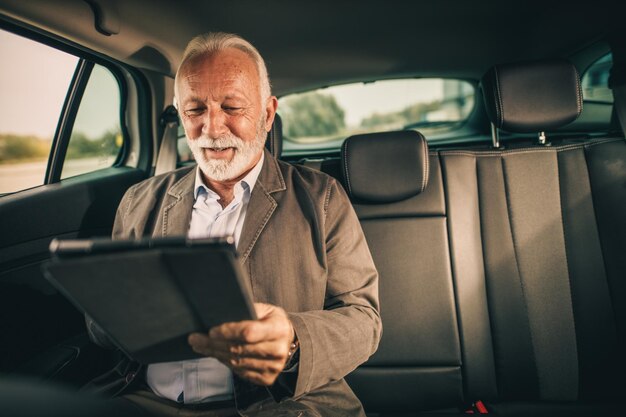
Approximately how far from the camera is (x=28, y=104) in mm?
1896

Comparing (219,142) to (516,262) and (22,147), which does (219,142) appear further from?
(516,262)

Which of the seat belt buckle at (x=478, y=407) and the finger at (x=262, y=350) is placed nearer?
the finger at (x=262, y=350)

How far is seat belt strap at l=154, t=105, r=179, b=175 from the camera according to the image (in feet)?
8.34

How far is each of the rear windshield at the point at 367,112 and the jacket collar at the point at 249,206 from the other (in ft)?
6.29

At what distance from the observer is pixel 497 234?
1.72 metres

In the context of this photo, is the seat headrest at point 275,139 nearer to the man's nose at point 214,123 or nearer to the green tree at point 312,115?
the man's nose at point 214,123

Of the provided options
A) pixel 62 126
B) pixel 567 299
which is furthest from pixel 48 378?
pixel 567 299

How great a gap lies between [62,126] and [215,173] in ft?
3.37

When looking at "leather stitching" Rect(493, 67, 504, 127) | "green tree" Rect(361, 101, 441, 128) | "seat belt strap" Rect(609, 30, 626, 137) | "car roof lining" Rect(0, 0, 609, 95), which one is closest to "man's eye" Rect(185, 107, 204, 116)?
"car roof lining" Rect(0, 0, 609, 95)

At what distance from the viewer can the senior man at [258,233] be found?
121 centimetres

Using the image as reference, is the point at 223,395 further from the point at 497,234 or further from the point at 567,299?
the point at 567,299

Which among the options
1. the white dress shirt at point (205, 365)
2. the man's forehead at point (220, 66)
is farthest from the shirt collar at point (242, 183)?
the man's forehead at point (220, 66)

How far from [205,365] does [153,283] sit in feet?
1.96

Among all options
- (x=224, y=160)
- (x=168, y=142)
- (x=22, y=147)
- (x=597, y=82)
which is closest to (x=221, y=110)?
(x=224, y=160)
